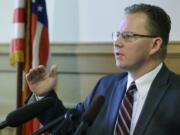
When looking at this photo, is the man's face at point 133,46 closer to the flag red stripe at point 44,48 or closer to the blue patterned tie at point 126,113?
the blue patterned tie at point 126,113

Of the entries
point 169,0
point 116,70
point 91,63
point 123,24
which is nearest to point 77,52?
point 91,63

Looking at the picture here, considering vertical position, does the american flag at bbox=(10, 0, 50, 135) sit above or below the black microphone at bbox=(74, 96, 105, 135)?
above

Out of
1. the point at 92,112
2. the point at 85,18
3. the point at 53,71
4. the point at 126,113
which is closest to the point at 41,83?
the point at 53,71

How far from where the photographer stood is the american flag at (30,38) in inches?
93.0

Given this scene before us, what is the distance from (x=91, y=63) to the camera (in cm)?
249

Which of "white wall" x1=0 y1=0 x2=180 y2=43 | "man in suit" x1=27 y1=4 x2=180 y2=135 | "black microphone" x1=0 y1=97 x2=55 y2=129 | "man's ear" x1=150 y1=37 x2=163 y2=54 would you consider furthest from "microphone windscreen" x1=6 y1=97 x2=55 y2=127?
"white wall" x1=0 y1=0 x2=180 y2=43

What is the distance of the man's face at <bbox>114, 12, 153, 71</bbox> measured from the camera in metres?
1.63

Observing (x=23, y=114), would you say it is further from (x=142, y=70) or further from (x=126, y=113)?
(x=142, y=70)

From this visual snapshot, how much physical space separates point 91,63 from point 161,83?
93 centimetres

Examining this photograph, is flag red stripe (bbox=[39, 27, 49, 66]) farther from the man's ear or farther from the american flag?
the man's ear

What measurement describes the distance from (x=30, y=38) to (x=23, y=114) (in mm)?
1281

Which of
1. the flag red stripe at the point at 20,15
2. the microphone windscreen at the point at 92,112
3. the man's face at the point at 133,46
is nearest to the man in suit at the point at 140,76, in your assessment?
the man's face at the point at 133,46

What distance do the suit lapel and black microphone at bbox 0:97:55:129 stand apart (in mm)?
476

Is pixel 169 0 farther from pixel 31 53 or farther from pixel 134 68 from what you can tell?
pixel 31 53
